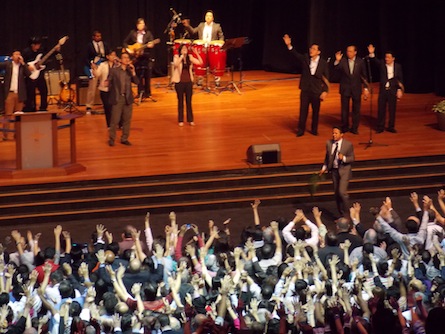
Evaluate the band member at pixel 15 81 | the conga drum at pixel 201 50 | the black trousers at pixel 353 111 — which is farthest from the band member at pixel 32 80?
the black trousers at pixel 353 111

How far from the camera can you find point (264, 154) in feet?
49.4

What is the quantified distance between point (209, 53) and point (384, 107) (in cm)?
514

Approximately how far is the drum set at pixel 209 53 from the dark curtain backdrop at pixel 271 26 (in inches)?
29.3

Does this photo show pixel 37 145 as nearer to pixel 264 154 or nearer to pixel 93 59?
pixel 264 154

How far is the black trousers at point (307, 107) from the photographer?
16.6 meters

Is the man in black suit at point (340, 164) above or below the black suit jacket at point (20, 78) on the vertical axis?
below

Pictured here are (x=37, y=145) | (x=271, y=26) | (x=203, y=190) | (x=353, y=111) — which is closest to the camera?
(x=37, y=145)

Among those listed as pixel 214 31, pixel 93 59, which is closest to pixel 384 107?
pixel 214 31

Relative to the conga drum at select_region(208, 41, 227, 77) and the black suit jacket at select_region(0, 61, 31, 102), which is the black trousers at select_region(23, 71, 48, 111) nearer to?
the black suit jacket at select_region(0, 61, 31, 102)

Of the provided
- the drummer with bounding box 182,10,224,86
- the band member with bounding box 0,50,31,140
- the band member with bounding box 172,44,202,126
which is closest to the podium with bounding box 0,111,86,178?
the band member with bounding box 0,50,31,140

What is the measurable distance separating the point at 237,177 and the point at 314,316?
6.41m

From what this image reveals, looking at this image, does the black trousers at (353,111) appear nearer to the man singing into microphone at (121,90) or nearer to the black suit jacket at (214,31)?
the man singing into microphone at (121,90)

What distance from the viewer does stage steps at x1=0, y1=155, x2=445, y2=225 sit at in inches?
555

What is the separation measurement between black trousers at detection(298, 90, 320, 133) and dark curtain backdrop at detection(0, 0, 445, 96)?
4.47 metres
